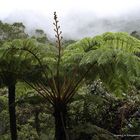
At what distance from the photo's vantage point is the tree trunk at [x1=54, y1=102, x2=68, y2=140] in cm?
598

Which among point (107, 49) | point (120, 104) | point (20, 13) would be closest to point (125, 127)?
point (120, 104)

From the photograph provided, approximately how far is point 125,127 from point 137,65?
204cm

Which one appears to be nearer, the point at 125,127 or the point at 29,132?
the point at 125,127

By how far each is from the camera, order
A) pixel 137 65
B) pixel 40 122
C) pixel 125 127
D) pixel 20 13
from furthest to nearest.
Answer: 1. pixel 20 13
2. pixel 40 122
3. pixel 125 127
4. pixel 137 65

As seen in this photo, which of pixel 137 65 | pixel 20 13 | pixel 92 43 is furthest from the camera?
pixel 20 13

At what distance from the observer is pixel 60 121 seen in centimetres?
602

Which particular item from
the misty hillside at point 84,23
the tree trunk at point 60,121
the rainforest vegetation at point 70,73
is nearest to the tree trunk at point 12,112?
the rainforest vegetation at point 70,73

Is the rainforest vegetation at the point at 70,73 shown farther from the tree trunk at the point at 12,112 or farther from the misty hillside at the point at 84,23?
the misty hillside at the point at 84,23

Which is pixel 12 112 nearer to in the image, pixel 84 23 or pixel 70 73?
pixel 70 73

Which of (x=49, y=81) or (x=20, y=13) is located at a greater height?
(x=20, y=13)

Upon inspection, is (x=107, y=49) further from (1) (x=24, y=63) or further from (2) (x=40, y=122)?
(2) (x=40, y=122)

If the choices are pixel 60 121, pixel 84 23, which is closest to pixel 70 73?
pixel 60 121

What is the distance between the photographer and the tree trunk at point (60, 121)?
19.6ft

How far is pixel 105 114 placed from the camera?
7.89 m
